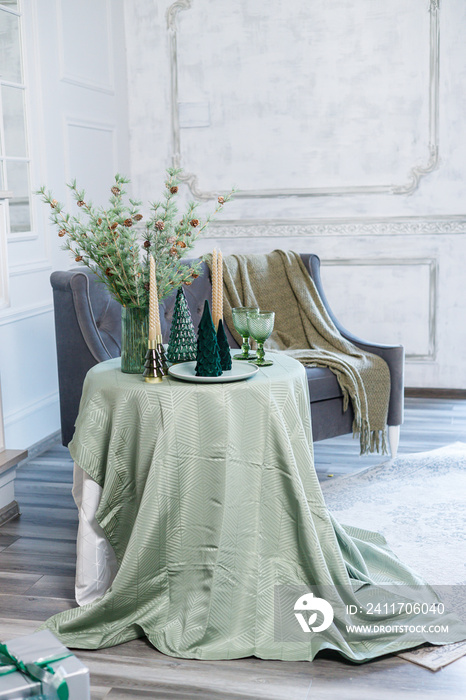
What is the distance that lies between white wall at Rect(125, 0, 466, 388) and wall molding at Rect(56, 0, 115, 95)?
28cm

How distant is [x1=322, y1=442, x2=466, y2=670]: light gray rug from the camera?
236 cm

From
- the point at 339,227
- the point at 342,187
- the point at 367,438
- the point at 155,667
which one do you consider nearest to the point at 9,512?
the point at 155,667

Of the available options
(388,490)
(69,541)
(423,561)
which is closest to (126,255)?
(69,541)

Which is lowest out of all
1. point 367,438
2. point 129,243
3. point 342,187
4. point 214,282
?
point 367,438

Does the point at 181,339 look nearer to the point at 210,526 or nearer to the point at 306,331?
the point at 210,526

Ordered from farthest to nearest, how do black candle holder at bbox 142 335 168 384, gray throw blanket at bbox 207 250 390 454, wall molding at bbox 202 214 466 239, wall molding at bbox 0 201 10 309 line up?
wall molding at bbox 202 214 466 239 → gray throw blanket at bbox 207 250 390 454 → wall molding at bbox 0 201 10 309 → black candle holder at bbox 142 335 168 384

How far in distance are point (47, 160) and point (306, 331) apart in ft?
5.23

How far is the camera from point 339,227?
15.4ft

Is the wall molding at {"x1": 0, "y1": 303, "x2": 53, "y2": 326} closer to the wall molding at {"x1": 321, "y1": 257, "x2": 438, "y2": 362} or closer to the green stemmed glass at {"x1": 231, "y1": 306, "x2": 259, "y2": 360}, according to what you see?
the green stemmed glass at {"x1": 231, "y1": 306, "x2": 259, "y2": 360}

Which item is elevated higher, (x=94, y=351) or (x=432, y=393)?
(x=94, y=351)

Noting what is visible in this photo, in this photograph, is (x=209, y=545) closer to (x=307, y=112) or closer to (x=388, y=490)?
(x=388, y=490)

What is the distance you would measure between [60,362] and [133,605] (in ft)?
4.11

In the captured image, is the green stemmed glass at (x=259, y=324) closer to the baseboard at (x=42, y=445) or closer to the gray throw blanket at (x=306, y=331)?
the gray throw blanket at (x=306, y=331)

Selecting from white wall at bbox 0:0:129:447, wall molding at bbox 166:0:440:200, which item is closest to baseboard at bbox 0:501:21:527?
white wall at bbox 0:0:129:447
